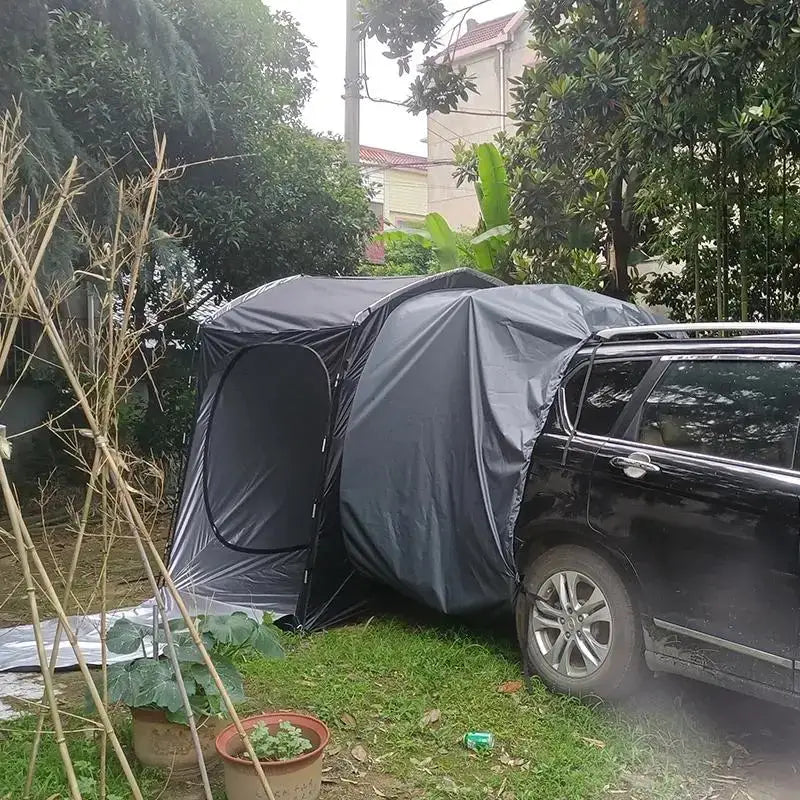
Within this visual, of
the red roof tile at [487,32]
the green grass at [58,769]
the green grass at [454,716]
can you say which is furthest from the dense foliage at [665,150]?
the red roof tile at [487,32]

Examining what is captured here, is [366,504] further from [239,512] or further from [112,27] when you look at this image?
[112,27]

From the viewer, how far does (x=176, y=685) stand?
3289mm

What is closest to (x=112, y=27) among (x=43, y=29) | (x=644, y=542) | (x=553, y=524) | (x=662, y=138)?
(x=43, y=29)

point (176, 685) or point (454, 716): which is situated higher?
point (176, 685)

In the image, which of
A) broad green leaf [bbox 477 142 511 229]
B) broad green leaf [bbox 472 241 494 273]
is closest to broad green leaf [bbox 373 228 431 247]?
broad green leaf [bbox 472 241 494 273]

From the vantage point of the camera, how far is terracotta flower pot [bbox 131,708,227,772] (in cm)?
347

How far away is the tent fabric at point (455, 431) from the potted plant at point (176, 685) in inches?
55.5

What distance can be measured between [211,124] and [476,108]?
15018mm

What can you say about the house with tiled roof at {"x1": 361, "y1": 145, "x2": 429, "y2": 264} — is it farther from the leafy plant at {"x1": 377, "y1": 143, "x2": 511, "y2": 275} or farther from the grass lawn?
the grass lawn

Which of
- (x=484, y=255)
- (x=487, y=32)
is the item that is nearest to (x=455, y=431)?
(x=484, y=255)

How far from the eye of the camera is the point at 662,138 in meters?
6.00

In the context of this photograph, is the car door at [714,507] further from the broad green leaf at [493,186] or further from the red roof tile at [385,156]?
the red roof tile at [385,156]

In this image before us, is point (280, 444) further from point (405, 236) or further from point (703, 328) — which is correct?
point (405, 236)

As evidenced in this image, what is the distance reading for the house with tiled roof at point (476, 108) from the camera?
2039cm
